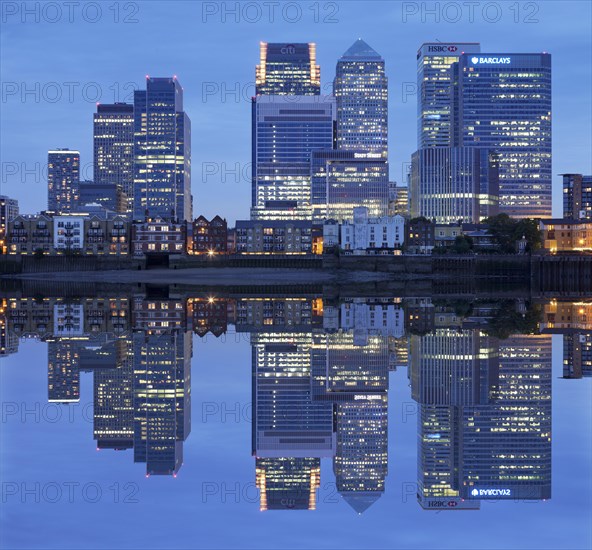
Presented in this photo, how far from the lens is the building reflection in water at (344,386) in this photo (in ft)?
53.4

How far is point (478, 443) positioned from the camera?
2002cm

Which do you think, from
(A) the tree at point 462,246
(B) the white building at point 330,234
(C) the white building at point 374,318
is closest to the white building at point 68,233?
(B) the white building at point 330,234

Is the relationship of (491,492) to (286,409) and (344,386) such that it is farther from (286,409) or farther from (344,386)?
(344,386)

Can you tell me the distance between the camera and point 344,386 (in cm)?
2702

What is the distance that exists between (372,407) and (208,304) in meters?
40.9

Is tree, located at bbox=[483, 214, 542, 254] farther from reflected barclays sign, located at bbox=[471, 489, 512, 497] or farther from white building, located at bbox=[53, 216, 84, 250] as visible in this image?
reflected barclays sign, located at bbox=[471, 489, 512, 497]

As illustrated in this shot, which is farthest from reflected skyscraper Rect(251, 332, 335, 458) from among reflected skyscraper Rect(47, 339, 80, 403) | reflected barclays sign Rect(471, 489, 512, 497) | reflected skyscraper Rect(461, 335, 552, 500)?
reflected skyscraper Rect(47, 339, 80, 403)

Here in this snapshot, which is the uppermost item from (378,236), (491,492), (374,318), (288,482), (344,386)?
(378,236)

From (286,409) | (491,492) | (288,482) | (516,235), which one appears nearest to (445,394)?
(286,409)

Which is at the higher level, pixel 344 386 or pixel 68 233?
pixel 68 233

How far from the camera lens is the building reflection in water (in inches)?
641

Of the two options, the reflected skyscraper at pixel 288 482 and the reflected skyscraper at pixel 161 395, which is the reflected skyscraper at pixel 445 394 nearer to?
the reflected skyscraper at pixel 288 482

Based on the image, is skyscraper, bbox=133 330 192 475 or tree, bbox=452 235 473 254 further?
tree, bbox=452 235 473 254

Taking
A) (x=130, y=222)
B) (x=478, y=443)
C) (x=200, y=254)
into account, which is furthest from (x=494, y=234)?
(x=478, y=443)
